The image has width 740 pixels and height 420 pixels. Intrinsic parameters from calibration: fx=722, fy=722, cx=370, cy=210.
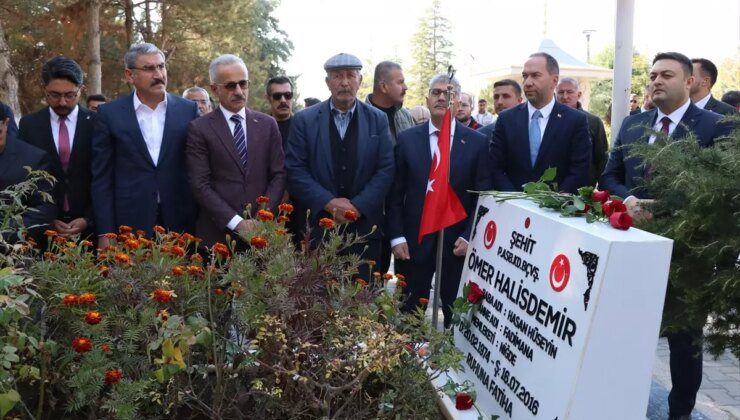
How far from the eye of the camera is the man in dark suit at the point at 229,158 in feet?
15.1

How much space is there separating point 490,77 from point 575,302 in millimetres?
32103

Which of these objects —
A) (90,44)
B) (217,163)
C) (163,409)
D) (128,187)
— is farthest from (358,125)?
(90,44)

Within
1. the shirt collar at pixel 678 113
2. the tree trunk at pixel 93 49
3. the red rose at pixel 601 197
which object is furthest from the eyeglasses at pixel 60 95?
the tree trunk at pixel 93 49

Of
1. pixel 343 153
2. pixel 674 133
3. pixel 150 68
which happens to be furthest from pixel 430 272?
pixel 150 68

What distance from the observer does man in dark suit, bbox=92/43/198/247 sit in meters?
4.65

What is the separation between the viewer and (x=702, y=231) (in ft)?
8.39

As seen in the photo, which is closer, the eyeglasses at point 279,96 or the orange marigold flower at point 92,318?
the orange marigold flower at point 92,318

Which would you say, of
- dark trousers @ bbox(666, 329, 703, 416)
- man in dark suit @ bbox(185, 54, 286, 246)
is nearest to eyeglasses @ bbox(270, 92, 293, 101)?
man in dark suit @ bbox(185, 54, 286, 246)

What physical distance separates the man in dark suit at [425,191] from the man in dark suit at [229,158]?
0.81 metres

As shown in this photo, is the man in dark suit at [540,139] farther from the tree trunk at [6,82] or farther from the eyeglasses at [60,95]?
the tree trunk at [6,82]

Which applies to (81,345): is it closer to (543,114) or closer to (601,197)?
(601,197)

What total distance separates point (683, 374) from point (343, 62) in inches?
109

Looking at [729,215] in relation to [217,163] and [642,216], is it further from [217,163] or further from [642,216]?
[217,163]

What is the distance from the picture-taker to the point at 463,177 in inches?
188
